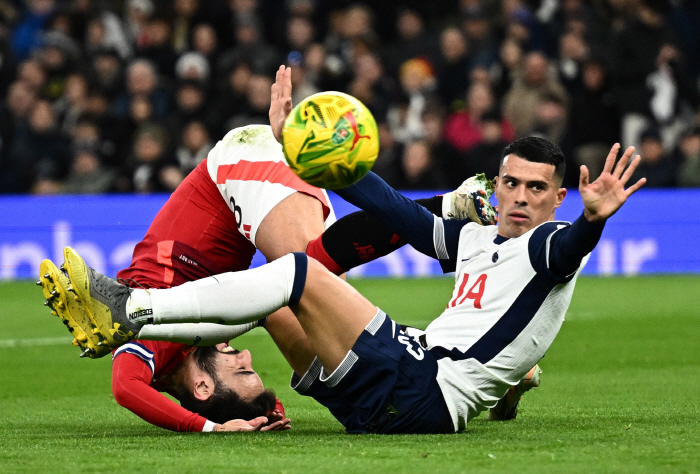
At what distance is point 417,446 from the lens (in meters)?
3.94

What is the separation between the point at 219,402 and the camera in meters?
4.86

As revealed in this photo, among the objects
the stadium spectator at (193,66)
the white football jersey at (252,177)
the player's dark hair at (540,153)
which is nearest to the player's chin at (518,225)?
the player's dark hair at (540,153)

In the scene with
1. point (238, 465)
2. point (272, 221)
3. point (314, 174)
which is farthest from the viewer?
point (272, 221)

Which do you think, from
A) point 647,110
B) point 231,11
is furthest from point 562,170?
point 231,11

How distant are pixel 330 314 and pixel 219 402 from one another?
3.10 feet

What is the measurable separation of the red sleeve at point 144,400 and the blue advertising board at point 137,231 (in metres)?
7.68

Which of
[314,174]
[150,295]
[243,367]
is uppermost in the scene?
[314,174]

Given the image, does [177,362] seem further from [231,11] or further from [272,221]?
[231,11]

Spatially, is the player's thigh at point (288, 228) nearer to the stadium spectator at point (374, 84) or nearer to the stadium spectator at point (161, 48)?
the stadium spectator at point (374, 84)

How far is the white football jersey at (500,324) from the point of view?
13.8 ft

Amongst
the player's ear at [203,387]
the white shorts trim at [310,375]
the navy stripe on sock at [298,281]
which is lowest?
the player's ear at [203,387]

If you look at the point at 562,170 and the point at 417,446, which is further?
the point at 562,170

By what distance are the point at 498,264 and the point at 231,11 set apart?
→ 10.5 m

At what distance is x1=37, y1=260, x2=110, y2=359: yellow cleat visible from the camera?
406 centimetres
